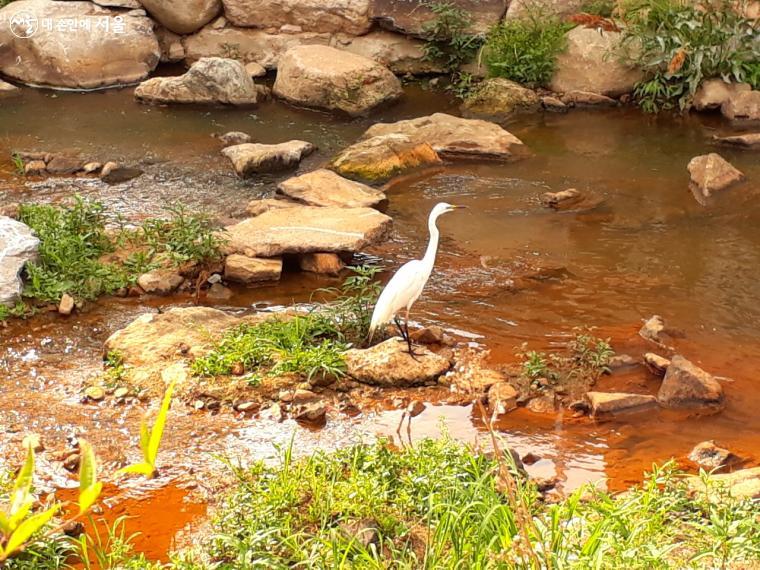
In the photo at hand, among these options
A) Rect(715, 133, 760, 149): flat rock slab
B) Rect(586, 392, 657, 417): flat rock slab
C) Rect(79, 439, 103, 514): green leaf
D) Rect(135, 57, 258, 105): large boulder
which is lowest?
Rect(135, 57, 258, 105): large boulder

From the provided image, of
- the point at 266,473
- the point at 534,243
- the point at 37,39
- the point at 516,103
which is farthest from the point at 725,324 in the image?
the point at 37,39

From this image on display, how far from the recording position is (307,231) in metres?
7.11

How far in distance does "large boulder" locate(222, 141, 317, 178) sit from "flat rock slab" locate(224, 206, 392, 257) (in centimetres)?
Result: 155

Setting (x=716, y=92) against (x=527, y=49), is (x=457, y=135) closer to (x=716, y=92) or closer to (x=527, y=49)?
(x=527, y=49)

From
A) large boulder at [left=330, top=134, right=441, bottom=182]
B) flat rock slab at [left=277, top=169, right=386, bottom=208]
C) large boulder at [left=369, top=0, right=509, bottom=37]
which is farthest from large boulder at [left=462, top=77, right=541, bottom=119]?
flat rock slab at [left=277, top=169, right=386, bottom=208]

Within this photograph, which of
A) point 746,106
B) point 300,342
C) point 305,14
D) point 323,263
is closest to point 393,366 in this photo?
point 300,342

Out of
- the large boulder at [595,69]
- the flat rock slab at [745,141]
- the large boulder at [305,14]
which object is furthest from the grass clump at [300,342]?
the large boulder at [305,14]

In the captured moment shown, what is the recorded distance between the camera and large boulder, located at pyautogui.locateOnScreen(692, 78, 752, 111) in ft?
34.1

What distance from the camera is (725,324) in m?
6.14

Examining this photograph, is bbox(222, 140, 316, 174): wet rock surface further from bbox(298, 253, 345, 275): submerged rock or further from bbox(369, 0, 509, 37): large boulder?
bbox(369, 0, 509, 37): large boulder

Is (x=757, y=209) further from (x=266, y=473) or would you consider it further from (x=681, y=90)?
(x=266, y=473)

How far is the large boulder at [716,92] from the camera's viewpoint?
10.4 m

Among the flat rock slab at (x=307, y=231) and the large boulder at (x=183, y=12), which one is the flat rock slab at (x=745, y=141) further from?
the large boulder at (x=183, y=12)

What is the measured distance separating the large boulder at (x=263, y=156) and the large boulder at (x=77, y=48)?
11.2 ft
